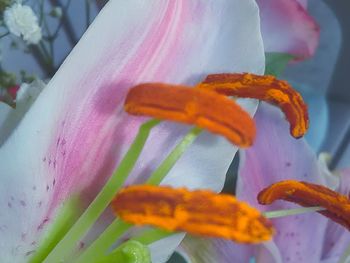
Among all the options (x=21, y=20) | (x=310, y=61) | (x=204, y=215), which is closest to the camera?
(x=204, y=215)

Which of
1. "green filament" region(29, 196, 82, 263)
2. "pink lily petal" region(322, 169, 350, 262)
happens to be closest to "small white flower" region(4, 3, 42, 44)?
"green filament" region(29, 196, 82, 263)

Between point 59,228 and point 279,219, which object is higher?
point 59,228

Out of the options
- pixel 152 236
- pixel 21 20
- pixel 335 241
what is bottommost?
pixel 335 241

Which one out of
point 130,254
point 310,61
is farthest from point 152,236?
point 310,61

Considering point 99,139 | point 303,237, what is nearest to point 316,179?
point 303,237

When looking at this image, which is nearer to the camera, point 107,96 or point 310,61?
point 107,96

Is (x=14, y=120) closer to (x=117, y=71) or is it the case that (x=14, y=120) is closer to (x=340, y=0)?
(x=117, y=71)

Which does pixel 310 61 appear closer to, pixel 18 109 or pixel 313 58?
→ pixel 313 58

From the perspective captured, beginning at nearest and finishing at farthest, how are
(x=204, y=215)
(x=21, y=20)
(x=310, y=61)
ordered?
(x=204, y=215), (x=21, y=20), (x=310, y=61)
